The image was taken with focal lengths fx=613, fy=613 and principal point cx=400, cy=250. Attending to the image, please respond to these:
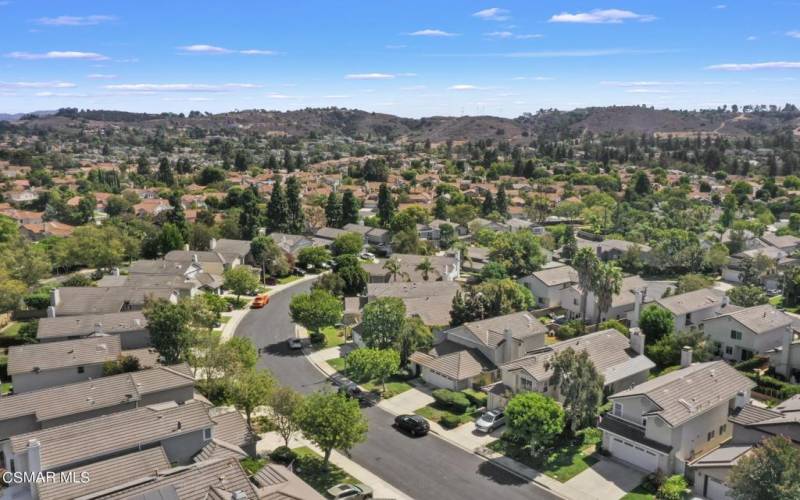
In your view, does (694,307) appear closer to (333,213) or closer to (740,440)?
(740,440)

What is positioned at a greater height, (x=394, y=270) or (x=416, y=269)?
(x=394, y=270)

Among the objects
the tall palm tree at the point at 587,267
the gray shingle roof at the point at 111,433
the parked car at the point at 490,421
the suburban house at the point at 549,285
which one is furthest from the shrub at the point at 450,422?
the suburban house at the point at 549,285

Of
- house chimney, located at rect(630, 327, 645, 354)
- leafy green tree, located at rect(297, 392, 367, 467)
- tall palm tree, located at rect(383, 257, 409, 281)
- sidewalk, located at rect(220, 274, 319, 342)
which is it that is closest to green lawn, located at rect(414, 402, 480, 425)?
leafy green tree, located at rect(297, 392, 367, 467)

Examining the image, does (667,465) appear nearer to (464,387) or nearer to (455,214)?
(464,387)

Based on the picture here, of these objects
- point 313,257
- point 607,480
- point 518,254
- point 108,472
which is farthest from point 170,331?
point 518,254

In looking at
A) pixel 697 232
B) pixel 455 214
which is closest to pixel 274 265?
pixel 455 214

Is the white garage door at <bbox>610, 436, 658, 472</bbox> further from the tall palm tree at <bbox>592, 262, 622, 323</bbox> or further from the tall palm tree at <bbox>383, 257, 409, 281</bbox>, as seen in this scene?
the tall palm tree at <bbox>383, 257, 409, 281</bbox>

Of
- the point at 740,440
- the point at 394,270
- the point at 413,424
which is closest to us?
the point at 740,440
